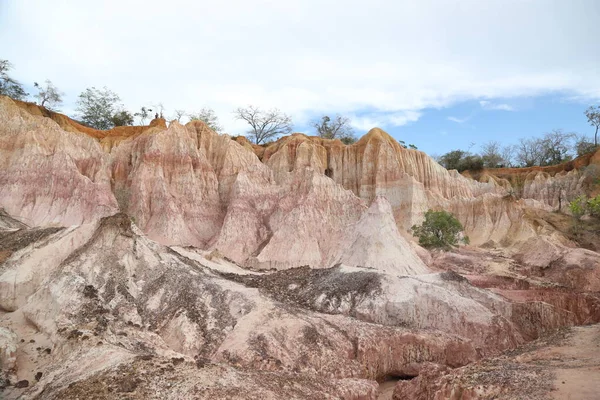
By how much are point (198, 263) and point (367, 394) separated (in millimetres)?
9081

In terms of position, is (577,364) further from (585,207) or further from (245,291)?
(585,207)

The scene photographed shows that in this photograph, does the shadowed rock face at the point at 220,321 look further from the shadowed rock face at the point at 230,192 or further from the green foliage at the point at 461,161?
the green foliage at the point at 461,161

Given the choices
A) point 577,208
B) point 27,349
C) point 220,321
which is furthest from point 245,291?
point 577,208

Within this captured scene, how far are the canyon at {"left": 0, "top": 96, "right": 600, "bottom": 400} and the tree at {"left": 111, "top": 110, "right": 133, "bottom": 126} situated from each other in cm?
1623

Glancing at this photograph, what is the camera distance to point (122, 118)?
5128 centimetres

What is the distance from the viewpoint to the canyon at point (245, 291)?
30.7 ft

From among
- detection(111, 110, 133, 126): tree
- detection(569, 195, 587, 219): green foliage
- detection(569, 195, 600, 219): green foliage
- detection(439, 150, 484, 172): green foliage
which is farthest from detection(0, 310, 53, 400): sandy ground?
detection(439, 150, 484, 172): green foliage

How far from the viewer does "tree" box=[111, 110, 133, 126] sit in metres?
50.8

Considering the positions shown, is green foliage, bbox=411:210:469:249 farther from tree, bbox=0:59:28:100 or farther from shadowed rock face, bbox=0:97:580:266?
tree, bbox=0:59:28:100

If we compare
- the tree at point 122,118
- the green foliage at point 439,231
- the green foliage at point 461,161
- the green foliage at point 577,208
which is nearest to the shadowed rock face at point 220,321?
the green foliage at point 439,231

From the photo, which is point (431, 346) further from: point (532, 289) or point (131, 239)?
point (131, 239)

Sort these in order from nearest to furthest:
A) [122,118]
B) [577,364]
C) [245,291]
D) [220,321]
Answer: [577,364] → [220,321] → [245,291] → [122,118]

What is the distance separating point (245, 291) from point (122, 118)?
42022 millimetres

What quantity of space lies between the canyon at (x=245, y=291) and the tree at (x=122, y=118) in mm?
16226
